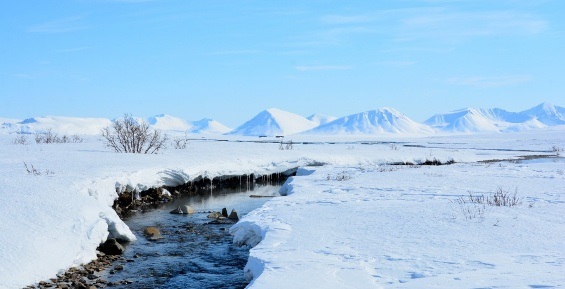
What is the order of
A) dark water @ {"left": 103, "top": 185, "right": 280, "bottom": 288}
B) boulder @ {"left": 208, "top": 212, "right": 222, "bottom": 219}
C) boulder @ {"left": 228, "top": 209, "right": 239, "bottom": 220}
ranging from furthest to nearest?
boulder @ {"left": 208, "top": 212, "right": 222, "bottom": 219}, boulder @ {"left": 228, "top": 209, "right": 239, "bottom": 220}, dark water @ {"left": 103, "top": 185, "right": 280, "bottom": 288}

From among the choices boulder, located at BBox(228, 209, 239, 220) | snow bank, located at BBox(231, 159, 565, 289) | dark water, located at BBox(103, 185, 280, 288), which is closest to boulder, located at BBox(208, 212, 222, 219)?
dark water, located at BBox(103, 185, 280, 288)

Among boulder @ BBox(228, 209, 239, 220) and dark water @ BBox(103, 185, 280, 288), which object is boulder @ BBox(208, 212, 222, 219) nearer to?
dark water @ BBox(103, 185, 280, 288)

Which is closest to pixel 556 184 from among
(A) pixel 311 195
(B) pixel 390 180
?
(B) pixel 390 180

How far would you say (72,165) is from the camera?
19.3 m

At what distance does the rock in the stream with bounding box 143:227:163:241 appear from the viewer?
13.3 m

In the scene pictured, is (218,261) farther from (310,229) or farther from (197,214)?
(197,214)

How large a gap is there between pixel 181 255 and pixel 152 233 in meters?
2.10

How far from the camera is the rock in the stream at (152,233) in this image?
43.7 ft

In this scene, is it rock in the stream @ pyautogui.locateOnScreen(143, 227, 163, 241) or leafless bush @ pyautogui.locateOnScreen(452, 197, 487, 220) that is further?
rock in the stream @ pyautogui.locateOnScreen(143, 227, 163, 241)

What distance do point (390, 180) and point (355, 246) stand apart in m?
11.2

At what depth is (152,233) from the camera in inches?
533

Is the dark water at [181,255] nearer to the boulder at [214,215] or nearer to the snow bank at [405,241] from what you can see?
the boulder at [214,215]

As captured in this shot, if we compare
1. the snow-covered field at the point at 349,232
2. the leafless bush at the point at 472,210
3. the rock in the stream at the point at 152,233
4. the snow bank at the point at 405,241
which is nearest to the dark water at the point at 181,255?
the rock in the stream at the point at 152,233

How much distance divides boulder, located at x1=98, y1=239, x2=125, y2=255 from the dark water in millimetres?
191
